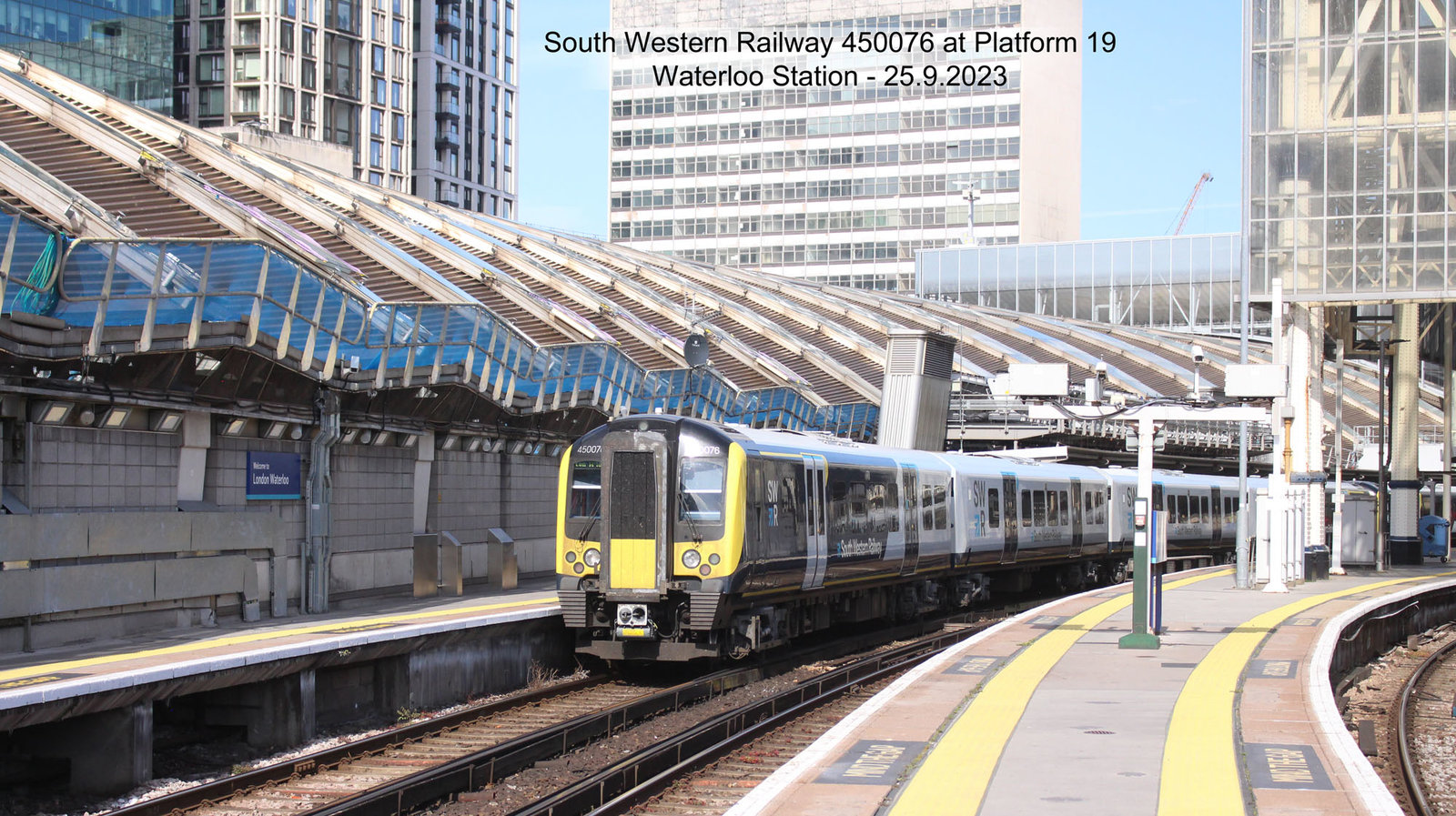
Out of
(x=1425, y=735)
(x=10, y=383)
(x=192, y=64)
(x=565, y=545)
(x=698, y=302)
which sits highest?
(x=192, y=64)

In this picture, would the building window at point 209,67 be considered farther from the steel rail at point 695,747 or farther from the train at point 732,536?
the steel rail at point 695,747

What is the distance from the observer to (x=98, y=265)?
51.8 ft

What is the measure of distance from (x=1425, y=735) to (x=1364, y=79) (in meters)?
23.0

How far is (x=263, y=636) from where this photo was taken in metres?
16.6

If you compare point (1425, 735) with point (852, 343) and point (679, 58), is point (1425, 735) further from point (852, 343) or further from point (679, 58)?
point (679, 58)

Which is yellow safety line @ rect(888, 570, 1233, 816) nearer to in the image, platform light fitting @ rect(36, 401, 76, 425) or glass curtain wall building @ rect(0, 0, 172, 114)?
platform light fitting @ rect(36, 401, 76, 425)

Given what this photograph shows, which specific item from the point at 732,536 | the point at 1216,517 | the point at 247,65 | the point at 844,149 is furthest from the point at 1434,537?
the point at 247,65

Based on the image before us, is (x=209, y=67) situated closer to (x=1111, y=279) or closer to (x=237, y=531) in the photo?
(x=1111, y=279)

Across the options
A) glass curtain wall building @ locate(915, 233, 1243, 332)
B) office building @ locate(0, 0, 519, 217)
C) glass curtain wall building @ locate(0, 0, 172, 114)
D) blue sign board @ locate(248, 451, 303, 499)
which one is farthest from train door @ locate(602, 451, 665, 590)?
glass curtain wall building @ locate(915, 233, 1243, 332)

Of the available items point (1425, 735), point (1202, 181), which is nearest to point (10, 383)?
point (1425, 735)

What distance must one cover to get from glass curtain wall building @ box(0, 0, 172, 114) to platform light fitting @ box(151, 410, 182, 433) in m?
67.3

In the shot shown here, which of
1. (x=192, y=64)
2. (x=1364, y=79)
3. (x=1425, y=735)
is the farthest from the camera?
(x=192, y=64)

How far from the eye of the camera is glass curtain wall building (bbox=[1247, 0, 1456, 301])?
35125 mm

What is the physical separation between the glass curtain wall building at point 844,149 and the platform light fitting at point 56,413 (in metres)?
93.3
